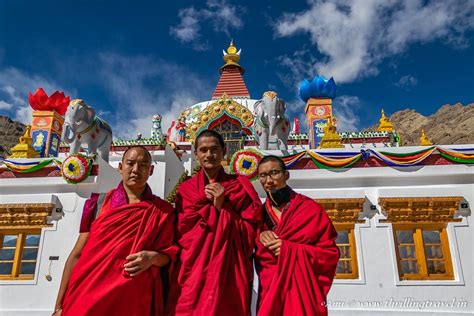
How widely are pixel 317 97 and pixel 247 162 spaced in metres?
10.3

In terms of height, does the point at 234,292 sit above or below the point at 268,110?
below

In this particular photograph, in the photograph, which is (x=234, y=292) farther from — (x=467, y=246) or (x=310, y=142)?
(x=310, y=142)

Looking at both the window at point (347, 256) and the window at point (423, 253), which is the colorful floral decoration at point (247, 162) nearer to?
the window at point (347, 256)

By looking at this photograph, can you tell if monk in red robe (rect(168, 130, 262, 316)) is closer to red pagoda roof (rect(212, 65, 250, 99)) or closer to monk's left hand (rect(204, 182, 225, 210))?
monk's left hand (rect(204, 182, 225, 210))

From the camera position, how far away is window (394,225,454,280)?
20.2ft

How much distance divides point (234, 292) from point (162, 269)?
24.0 inches

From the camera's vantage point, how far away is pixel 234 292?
2.46m

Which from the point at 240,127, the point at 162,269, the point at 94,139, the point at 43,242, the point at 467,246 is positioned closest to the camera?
the point at 162,269

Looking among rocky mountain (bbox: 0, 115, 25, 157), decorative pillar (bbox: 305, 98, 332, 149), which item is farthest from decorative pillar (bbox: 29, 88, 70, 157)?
rocky mountain (bbox: 0, 115, 25, 157)

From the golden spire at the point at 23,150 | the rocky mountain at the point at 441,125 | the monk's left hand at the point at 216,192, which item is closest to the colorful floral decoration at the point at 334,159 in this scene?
the monk's left hand at the point at 216,192

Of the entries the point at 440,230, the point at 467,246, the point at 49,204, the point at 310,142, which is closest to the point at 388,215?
the point at 440,230

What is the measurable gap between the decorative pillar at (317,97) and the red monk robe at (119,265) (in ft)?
44.4

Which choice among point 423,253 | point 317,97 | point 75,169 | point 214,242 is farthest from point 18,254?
point 317,97

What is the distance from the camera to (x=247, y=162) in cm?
684
